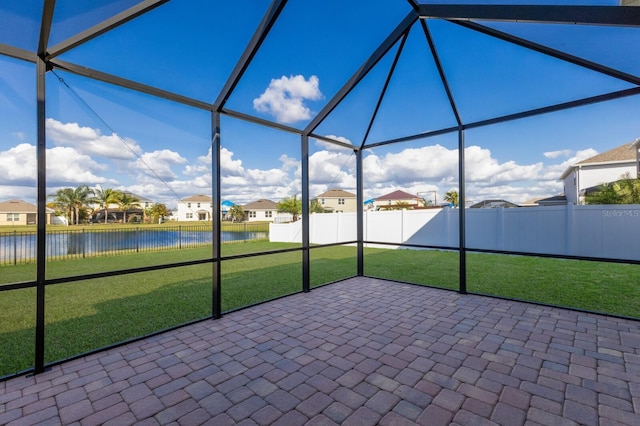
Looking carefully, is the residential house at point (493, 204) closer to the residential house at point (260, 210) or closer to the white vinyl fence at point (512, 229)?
the white vinyl fence at point (512, 229)

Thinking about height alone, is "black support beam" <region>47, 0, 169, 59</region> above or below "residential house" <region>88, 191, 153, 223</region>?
above

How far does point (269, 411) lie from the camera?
1.94 m

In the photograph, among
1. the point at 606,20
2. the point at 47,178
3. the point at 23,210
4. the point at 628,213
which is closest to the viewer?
the point at 606,20

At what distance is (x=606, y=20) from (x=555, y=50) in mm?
1177

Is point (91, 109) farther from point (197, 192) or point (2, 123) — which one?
point (197, 192)

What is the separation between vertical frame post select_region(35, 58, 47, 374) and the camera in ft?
7.98

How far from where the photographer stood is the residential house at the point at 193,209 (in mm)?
4773

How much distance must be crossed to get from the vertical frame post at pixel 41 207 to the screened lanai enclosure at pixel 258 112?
0.01 meters

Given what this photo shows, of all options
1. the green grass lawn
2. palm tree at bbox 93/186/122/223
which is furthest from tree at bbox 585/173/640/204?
palm tree at bbox 93/186/122/223

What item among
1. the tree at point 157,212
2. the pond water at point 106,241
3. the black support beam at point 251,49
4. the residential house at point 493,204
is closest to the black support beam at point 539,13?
the black support beam at point 251,49

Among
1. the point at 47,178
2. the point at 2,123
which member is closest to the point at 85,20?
the point at 47,178

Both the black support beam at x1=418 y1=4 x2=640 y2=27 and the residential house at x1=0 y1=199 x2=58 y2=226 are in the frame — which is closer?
the black support beam at x1=418 y1=4 x2=640 y2=27

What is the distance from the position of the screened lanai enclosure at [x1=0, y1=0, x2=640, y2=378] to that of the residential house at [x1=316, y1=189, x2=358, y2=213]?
3.65 m

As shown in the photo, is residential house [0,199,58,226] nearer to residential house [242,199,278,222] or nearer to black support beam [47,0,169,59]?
black support beam [47,0,169,59]
